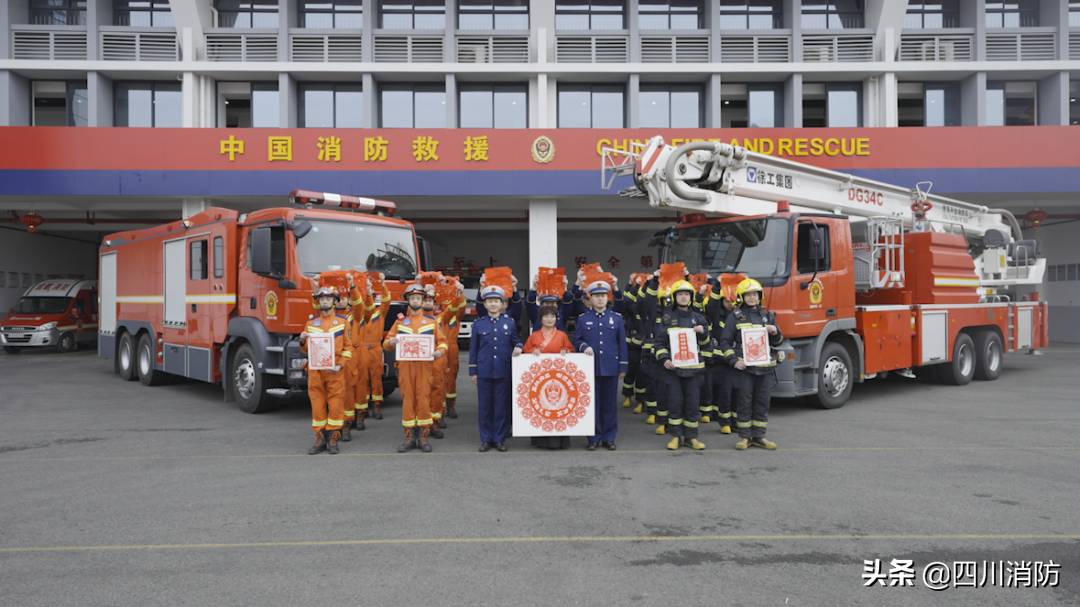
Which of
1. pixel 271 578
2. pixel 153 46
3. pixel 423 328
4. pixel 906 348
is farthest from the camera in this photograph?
pixel 153 46

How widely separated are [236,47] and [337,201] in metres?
14.6

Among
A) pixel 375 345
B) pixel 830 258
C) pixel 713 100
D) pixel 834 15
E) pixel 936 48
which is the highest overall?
pixel 834 15

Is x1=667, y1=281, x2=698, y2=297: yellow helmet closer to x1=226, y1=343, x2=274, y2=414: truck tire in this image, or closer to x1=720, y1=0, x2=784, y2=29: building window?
x1=226, y1=343, x2=274, y2=414: truck tire

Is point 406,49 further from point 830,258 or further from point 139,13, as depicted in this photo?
point 830,258

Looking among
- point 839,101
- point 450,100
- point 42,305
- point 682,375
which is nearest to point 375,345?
point 682,375

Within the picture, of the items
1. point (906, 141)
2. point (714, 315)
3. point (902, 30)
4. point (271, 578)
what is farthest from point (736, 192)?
point (902, 30)

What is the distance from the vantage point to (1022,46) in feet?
67.7

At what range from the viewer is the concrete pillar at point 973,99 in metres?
20.0

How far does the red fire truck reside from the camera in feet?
26.6

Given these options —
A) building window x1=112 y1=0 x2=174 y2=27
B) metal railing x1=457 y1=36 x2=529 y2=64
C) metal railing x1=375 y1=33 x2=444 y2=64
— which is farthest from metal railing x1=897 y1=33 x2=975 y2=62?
building window x1=112 y1=0 x2=174 y2=27

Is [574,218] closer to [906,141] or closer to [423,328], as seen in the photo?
[906,141]

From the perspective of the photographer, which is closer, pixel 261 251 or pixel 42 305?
pixel 261 251

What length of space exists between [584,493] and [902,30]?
72.8 ft

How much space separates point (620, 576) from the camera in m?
3.61
